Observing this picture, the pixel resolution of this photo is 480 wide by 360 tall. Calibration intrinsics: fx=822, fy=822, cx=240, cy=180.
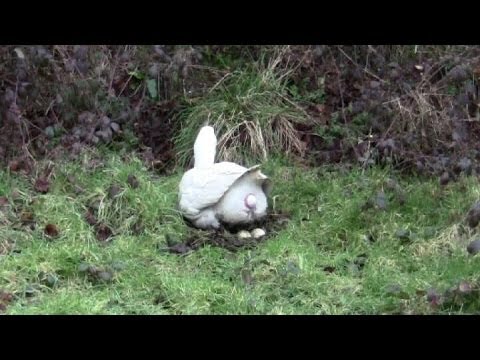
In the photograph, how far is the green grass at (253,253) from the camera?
4.50 meters

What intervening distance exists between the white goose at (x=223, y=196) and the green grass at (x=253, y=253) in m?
0.15

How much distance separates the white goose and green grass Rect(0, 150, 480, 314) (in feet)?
0.50

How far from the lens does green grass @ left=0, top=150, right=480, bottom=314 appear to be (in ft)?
14.8

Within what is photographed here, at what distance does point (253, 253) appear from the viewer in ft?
16.9

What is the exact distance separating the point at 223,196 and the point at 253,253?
472mm

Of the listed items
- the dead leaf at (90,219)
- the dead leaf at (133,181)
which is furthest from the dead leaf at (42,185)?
the dead leaf at (133,181)

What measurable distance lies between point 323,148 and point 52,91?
87.9 inches

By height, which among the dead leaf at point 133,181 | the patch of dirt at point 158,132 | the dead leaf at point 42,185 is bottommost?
the dead leaf at point 42,185

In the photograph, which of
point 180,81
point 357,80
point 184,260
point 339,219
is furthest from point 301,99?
point 184,260

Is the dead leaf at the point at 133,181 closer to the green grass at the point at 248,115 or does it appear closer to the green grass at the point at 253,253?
the green grass at the point at 253,253

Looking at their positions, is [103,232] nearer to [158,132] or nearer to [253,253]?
[253,253]

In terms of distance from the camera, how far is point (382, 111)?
6.50m

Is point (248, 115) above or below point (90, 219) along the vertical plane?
above

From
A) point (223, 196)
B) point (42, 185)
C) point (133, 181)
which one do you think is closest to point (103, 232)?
point (133, 181)
